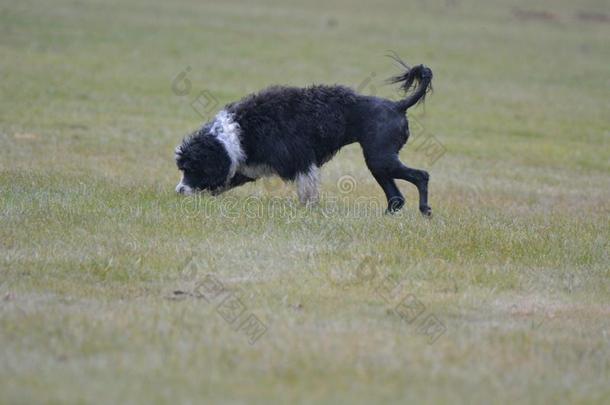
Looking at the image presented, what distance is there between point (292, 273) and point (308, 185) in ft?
8.96

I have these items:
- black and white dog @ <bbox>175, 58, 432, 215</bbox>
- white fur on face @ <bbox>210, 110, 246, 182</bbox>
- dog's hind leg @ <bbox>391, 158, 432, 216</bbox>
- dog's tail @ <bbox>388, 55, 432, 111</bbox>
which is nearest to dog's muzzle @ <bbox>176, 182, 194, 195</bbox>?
black and white dog @ <bbox>175, 58, 432, 215</bbox>

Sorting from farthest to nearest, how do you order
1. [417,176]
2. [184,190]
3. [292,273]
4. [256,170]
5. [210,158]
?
[256,170] → [184,190] → [417,176] → [210,158] → [292,273]

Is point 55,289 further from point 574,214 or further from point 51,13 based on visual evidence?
point 51,13

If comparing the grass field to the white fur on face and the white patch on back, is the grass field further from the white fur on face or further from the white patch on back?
the white fur on face

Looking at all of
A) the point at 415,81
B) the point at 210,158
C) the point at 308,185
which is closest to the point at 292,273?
the point at 308,185

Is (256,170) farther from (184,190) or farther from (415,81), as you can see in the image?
(415,81)

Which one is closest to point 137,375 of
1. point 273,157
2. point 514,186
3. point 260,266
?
point 260,266

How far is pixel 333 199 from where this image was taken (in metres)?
12.4

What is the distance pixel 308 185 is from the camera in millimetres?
10930

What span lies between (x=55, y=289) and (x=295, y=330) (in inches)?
79.6

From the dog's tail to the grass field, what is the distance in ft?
4.09

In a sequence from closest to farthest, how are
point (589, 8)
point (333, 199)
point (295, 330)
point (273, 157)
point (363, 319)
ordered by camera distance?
point (295, 330)
point (363, 319)
point (273, 157)
point (333, 199)
point (589, 8)

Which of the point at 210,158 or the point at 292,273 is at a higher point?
the point at 210,158

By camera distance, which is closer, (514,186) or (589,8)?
(514,186)
